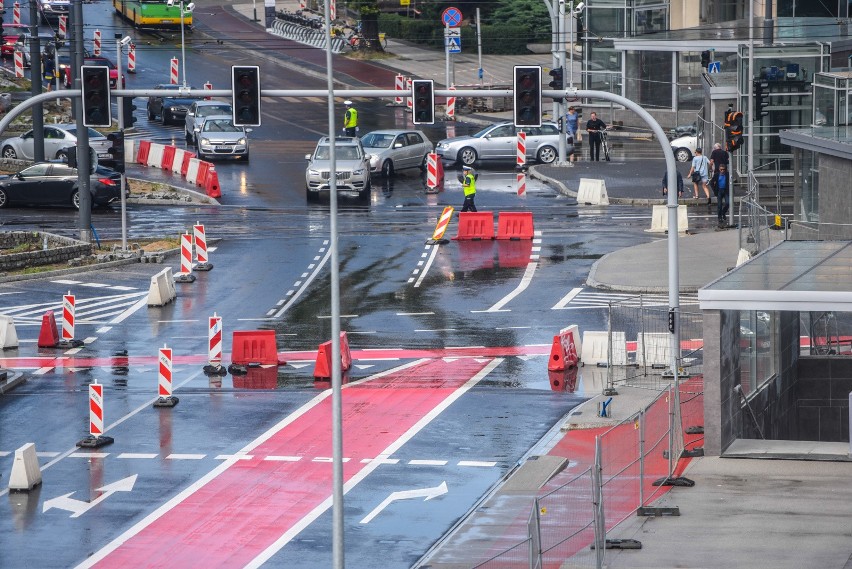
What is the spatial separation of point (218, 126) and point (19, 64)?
2182 centimetres

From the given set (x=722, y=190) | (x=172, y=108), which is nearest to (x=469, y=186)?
(x=722, y=190)

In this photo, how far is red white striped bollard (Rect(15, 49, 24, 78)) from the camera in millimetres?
73625

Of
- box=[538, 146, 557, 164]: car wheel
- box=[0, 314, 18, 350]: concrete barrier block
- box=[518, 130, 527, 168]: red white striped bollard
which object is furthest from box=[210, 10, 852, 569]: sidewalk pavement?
box=[538, 146, 557, 164]: car wheel

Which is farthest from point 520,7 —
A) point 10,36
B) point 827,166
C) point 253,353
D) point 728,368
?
point 728,368

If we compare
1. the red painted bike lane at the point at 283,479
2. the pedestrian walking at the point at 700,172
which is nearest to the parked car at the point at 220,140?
the pedestrian walking at the point at 700,172

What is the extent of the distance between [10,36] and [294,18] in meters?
16.8

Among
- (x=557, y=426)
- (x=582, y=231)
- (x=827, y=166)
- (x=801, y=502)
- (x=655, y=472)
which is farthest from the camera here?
(x=582, y=231)

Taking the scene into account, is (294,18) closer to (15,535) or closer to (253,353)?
(253,353)

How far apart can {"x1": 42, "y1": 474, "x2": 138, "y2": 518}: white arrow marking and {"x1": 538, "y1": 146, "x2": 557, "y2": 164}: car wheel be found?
35.0 meters

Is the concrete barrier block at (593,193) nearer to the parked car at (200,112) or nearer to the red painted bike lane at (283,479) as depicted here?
the parked car at (200,112)

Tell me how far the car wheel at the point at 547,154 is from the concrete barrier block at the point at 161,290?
73.6 feet

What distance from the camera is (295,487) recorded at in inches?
833

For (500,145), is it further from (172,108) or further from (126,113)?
(172,108)

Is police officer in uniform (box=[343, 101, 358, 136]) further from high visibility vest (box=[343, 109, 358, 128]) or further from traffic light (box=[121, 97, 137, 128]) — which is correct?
traffic light (box=[121, 97, 137, 128])
